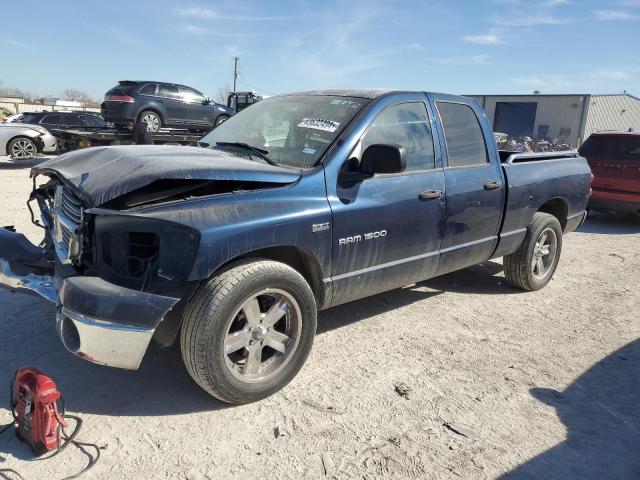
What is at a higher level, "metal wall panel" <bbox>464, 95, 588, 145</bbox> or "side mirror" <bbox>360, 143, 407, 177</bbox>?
"metal wall panel" <bbox>464, 95, 588, 145</bbox>

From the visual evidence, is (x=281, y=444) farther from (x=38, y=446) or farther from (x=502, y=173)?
(x=502, y=173)

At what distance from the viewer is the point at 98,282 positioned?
2.65 m

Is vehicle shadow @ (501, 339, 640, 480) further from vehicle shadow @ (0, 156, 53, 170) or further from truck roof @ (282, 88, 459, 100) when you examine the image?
vehicle shadow @ (0, 156, 53, 170)

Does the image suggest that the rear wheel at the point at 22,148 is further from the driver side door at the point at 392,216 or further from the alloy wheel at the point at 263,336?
the alloy wheel at the point at 263,336

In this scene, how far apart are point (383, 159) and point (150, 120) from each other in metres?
12.7

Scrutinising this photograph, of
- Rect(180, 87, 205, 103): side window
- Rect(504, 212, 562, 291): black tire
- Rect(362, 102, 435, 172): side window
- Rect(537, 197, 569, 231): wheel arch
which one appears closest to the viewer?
Rect(362, 102, 435, 172): side window

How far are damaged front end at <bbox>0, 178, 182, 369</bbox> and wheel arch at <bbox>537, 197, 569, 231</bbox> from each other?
4319mm

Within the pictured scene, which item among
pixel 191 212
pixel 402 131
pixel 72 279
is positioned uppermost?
pixel 402 131

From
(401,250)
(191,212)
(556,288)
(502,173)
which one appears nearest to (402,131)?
(401,250)

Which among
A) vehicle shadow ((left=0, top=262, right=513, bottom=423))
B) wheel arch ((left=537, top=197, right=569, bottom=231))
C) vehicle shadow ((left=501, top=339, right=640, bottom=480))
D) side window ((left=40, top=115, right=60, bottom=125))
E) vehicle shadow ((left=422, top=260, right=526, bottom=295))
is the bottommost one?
vehicle shadow ((left=0, top=262, right=513, bottom=423))

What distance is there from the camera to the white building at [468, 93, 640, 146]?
37031 millimetres

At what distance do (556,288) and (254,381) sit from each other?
3.91 metres

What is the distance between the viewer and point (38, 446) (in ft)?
8.06

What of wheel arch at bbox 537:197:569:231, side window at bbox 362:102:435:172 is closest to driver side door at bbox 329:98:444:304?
side window at bbox 362:102:435:172
